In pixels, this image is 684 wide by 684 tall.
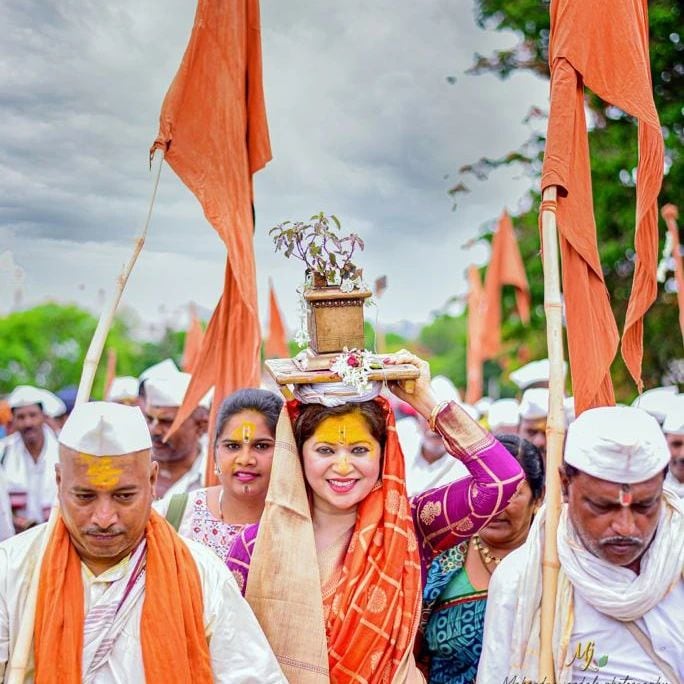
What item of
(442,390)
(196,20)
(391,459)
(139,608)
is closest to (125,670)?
(139,608)

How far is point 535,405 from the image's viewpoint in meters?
6.94

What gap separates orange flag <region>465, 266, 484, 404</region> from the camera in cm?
1159

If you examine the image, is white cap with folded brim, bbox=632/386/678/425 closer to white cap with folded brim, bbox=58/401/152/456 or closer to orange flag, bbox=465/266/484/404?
orange flag, bbox=465/266/484/404

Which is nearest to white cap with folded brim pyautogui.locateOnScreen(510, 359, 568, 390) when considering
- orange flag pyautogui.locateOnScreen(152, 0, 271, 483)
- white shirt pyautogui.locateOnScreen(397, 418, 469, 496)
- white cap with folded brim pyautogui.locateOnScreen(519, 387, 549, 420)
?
white shirt pyautogui.locateOnScreen(397, 418, 469, 496)

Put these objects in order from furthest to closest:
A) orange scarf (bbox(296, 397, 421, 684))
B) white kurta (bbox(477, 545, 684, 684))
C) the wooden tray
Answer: the wooden tray < orange scarf (bbox(296, 397, 421, 684)) < white kurta (bbox(477, 545, 684, 684))

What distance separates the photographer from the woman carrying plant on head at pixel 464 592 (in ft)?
11.4

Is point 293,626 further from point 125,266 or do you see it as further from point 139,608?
point 125,266

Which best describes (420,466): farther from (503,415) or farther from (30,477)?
(30,477)

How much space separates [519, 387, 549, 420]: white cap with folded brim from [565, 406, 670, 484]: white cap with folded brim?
392 centimetres

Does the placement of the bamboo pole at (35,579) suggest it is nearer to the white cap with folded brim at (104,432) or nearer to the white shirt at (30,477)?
the white cap with folded brim at (104,432)

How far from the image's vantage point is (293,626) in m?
3.06

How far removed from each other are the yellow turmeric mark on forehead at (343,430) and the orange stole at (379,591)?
0.37 feet

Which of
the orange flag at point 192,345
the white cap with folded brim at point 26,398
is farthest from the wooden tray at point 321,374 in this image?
the orange flag at point 192,345

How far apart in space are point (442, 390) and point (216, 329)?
3110 millimetres
